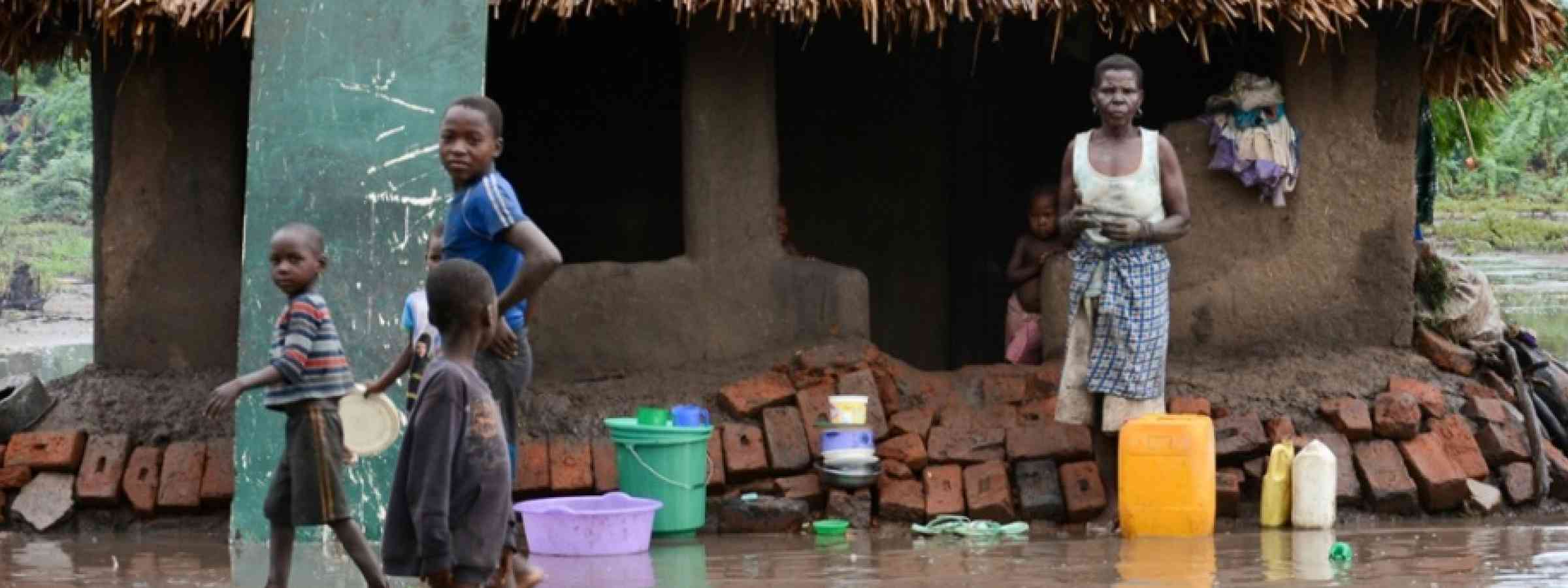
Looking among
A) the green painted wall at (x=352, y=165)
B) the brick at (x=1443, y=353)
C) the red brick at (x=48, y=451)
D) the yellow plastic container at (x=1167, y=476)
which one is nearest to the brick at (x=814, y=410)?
the yellow plastic container at (x=1167, y=476)

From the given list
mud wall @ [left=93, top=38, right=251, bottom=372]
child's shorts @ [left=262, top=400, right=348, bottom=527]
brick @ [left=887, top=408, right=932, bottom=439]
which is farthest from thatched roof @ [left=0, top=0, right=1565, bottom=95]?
child's shorts @ [left=262, top=400, right=348, bottom=527]

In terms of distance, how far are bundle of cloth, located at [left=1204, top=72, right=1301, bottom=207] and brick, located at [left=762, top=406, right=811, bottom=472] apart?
6.19 feet

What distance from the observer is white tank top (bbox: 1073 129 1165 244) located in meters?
7.48

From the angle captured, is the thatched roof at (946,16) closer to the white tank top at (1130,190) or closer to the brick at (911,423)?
the white tank top at (1130,190)

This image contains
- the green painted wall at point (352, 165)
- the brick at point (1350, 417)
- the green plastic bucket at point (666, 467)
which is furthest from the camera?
the brick at point (1350, 417)

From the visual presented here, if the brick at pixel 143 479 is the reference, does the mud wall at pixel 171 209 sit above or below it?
above

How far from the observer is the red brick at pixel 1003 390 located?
834 centimetres

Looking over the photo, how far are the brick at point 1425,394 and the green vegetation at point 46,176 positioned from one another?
13477 mm

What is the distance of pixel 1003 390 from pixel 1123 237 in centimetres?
115

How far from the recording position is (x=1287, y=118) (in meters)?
8.48

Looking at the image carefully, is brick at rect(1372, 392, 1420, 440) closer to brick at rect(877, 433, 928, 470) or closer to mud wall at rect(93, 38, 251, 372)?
brick at rect(877, 433, 928, 470)

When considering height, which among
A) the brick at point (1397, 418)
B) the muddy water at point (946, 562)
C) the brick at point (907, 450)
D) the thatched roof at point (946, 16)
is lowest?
the muddy water at point (946, 562)

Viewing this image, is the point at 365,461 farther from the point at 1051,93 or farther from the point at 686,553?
the point at 1051,93

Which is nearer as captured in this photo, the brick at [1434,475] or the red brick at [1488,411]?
the brick at [1434,475]
